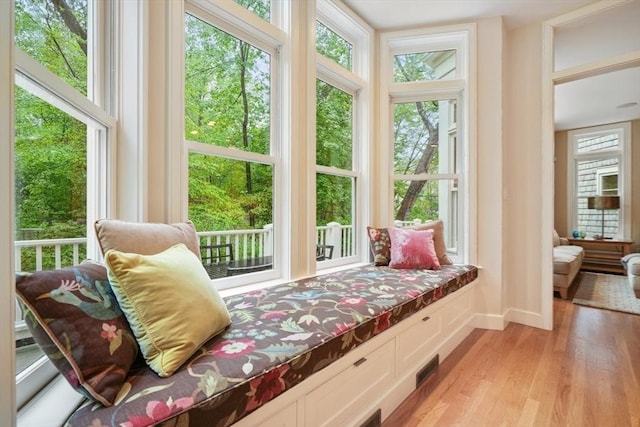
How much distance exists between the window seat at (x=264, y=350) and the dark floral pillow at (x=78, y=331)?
6cm

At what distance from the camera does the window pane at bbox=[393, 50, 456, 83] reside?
3.09 m

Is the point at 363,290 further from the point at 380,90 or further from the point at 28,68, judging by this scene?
the point at 380,90

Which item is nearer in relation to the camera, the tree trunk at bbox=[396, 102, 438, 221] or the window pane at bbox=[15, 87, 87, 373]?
the window pane at bbox=[15, 87, 87, 373]

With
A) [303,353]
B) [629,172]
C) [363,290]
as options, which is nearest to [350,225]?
[363,290]

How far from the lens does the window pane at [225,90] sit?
1838 millimetres

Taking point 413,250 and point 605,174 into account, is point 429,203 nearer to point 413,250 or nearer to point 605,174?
point 413,250

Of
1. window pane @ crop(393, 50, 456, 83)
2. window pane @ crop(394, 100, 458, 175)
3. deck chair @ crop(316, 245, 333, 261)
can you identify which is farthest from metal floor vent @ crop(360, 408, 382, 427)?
window pane @ crop(393, 50, 456, 83)

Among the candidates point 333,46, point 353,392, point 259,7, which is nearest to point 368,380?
point 353,392

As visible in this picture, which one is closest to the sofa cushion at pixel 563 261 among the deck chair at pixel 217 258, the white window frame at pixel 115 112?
the deck chair at pixel 217 258

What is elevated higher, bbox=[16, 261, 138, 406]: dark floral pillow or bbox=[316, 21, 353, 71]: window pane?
bbox=[316, 21, 353, 71]: window pane

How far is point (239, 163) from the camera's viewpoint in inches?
81.7

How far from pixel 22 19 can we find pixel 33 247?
0.72m

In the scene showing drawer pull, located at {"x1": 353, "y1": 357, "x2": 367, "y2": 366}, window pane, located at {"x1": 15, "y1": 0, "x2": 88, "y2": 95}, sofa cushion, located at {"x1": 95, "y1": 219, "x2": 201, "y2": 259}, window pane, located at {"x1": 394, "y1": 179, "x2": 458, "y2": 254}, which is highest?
window pane, located at {"x1": 15, "y1": 0, "x2": 88, "y2": 95}

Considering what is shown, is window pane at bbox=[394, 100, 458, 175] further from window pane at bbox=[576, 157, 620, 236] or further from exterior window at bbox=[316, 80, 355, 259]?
window pane at bbox=[576, 157, 620, 236]
